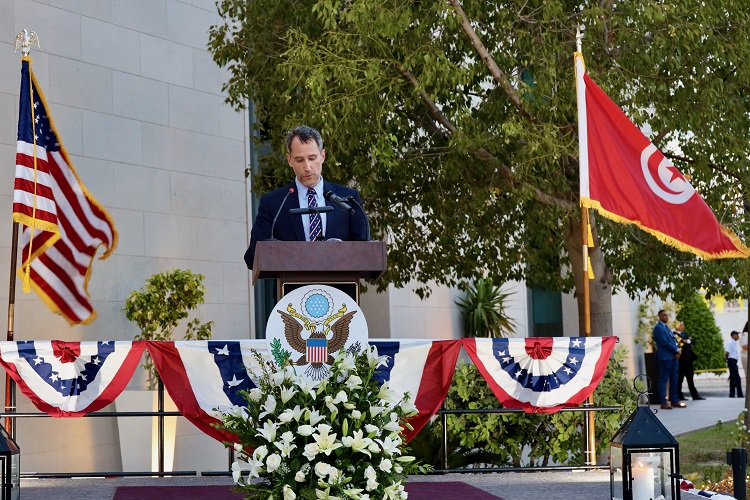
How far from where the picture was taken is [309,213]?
6258 millimetres

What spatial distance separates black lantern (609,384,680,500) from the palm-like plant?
12.6m

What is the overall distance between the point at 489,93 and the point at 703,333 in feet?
61.6

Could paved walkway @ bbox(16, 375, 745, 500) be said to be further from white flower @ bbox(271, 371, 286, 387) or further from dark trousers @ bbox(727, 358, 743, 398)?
dark trousers @ bbox(727, 358, 743, 398)

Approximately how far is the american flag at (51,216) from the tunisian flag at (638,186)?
4.75m

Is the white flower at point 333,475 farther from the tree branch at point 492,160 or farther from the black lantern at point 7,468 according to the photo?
the tree branch at point 492,160

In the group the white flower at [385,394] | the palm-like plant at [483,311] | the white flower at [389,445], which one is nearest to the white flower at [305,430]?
the white flower at [389,445]

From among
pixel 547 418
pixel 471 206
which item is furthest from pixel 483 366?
pixel 471 206

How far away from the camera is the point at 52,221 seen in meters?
9.95

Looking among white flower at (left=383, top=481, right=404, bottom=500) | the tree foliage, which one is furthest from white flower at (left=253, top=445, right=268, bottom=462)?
the tree foliage

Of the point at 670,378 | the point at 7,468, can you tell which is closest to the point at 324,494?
the point at 7,468

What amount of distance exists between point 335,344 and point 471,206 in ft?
21.1

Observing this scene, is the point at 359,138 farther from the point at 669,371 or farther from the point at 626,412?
the point at 669,371

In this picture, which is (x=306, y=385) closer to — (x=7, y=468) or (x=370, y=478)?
(x=370, y=478)

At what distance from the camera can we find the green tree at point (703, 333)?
2764 cm
